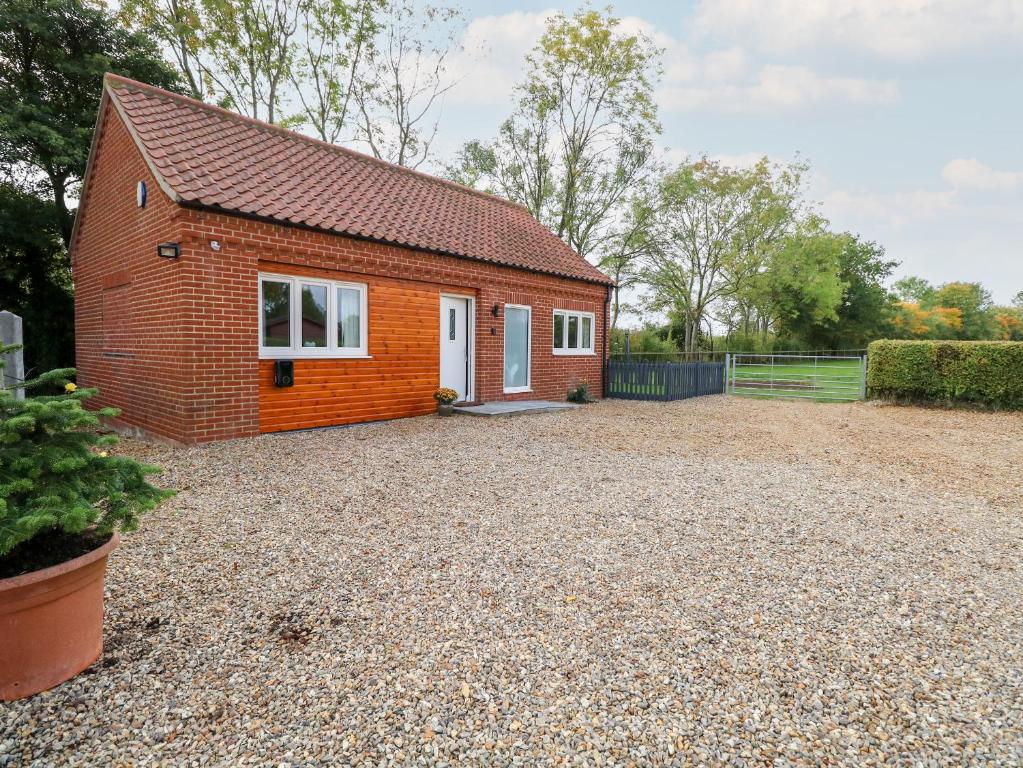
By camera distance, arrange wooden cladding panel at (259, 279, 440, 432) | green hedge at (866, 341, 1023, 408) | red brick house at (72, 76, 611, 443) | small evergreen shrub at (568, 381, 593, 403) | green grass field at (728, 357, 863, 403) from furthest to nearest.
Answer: green grass field at (728, 357, 863, 403) → small evergreen shrub at (568, 381, 593, 403) → green hedge at (866, 341, 1023, 408) → wooden cladding panel at (259, 279, 440, 432) → red brick house at (72, 76, 611, 443)

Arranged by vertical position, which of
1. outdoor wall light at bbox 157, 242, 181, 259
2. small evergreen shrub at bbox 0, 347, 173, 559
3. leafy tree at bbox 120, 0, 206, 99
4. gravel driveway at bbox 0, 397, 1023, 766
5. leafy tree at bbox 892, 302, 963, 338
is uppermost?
leafy tree at bbox 120, 0, 206, 99

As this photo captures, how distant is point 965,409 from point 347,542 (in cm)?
1474

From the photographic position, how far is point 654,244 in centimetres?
2722

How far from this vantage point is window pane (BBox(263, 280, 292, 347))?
25.6 feet

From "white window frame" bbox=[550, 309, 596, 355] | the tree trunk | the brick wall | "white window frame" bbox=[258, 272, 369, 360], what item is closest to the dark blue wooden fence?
"white window frame" bbox=[550, 309, 596, 355]

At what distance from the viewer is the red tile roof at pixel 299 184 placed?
7.51 metres

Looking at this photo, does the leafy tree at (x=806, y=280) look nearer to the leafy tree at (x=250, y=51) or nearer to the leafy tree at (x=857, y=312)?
the leafy tree at (x=857, y=312)

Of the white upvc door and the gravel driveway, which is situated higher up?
the white upvc door

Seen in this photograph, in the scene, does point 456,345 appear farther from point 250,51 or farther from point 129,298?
point 250,51

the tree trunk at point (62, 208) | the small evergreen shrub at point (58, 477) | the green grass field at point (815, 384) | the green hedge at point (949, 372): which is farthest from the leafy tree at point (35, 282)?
the green hedge at point (949, 372)

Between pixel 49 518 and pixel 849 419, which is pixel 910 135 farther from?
pixel 49 518

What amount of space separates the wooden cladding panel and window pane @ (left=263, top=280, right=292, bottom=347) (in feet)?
1.25

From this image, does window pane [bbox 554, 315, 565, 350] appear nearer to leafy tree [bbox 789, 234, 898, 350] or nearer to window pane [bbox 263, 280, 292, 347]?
window pane [bbox 263, 280, 292, 347]

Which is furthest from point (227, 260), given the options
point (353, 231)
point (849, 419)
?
point (849, 419)
